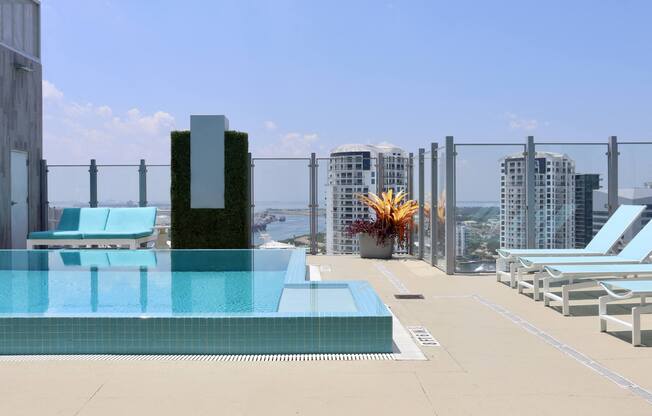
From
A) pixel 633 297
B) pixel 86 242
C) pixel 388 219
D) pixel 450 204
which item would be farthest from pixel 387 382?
pixel 86 242

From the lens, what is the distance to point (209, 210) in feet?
36.3

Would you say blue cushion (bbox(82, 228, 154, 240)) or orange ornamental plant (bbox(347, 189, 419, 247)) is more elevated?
orange ornamental plant (bbox(347, 189, 419, 247))

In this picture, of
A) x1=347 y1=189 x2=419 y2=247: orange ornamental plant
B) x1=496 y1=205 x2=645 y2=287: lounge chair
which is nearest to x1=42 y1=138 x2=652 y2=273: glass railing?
x1=347 y1=189 x2=419 y2=247: orange ornamental plant

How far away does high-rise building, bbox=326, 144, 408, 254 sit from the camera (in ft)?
42.1

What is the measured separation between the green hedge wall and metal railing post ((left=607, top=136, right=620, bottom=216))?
603 cm

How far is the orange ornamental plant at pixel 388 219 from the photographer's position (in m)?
11.9

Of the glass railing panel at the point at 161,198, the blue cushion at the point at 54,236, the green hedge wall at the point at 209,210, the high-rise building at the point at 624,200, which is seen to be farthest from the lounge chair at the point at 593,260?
the blue cushion at the point at 54,236

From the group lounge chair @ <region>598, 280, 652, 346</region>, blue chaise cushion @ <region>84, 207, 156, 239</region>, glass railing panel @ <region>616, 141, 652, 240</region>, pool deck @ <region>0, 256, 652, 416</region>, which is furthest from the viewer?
blue chaise cushion @ <region>84, 207, 156, 239</region>

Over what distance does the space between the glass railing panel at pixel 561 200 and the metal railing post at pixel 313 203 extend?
4.55 metres

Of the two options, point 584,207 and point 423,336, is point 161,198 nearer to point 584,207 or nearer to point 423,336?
point 584,207

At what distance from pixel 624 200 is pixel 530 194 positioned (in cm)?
165

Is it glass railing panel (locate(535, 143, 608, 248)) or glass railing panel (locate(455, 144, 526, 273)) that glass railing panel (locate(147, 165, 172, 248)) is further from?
glass railing panel (locate(535, 143, 608, 248))

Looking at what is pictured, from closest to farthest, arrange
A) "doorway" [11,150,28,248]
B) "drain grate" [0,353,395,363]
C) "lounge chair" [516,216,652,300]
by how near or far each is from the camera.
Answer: "drain grate" [0,353,395,363] < "lounge chair" [516,216,652,300] < "doorway" [11,150,28,248]

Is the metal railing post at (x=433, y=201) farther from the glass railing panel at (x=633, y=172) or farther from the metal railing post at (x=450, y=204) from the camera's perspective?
the glass railing panel at (x=633, y=172)
